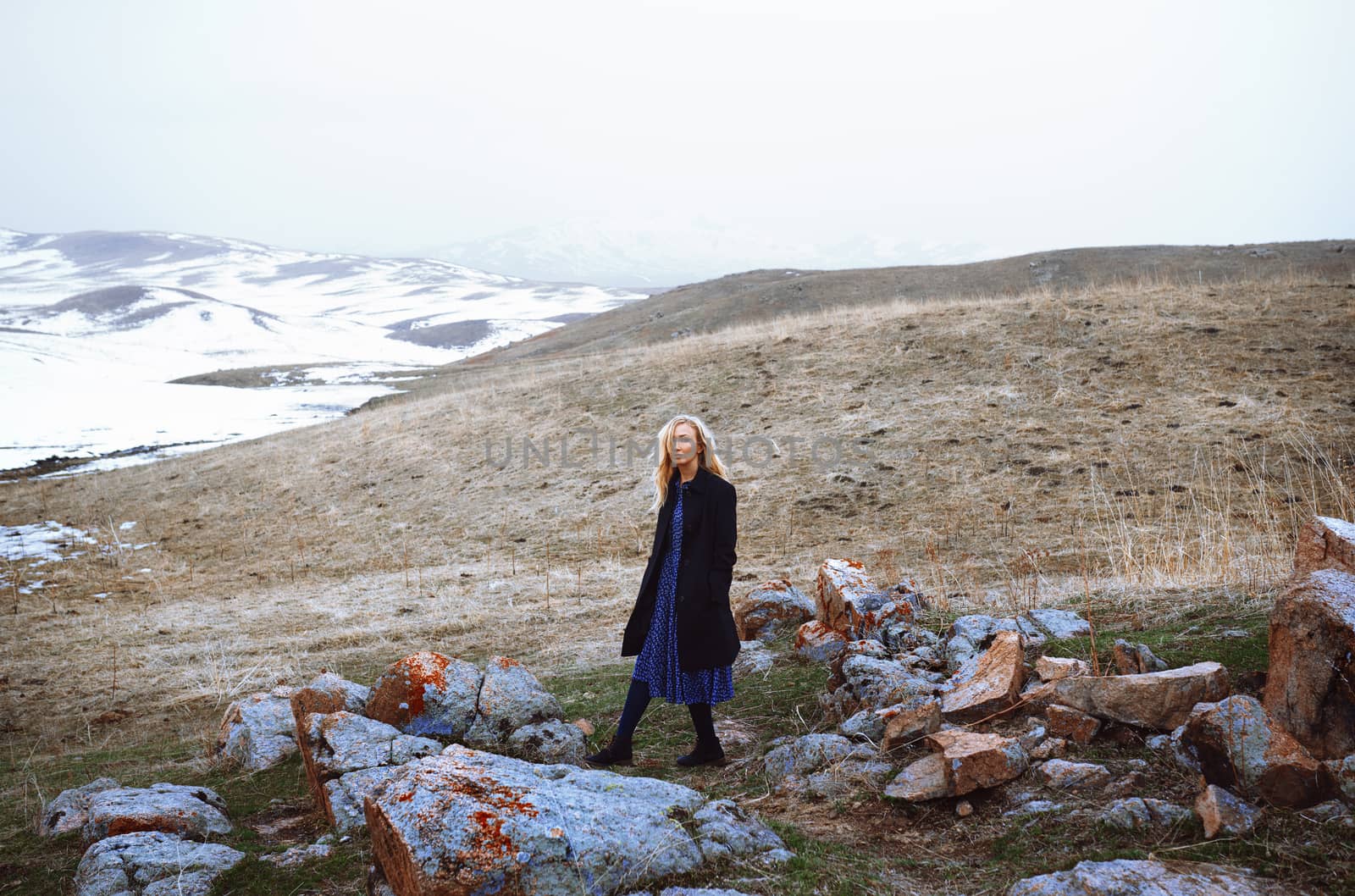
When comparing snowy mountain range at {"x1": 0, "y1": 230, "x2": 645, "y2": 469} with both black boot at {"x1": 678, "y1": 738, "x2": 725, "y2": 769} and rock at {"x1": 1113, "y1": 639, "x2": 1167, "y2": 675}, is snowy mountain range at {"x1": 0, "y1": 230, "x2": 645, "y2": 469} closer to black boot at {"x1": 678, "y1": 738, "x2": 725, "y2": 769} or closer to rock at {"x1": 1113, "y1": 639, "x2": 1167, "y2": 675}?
black boot at {"x1": 678, "y1": 738, "x2": 725, "y2": 769}

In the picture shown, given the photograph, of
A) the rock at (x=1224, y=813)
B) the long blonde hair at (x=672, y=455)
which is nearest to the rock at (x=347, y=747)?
the long blonde hair at (x=672, y=455)

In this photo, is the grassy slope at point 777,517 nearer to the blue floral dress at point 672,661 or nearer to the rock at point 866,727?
the blue floral dress at point 672,661

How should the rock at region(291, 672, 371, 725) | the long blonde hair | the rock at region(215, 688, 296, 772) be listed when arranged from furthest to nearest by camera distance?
the rock at region(215, 688, 296, 772), the rock at region(291, 672, 371, 725), the long blonde hair

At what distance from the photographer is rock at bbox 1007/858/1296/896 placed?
110 inches

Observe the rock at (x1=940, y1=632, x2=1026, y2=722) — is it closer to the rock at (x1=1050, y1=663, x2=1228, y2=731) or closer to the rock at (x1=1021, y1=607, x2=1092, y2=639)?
the rock at (x1=1050, y1=663, x2=1228, y2=731)

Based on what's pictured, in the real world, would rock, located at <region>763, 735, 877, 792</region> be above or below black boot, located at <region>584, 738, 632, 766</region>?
above

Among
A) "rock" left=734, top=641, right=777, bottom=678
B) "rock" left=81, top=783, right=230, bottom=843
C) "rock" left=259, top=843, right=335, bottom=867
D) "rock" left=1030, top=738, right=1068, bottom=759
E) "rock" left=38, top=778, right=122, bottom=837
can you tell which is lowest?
"rock" left=734, top=641, right=777, bottom=678

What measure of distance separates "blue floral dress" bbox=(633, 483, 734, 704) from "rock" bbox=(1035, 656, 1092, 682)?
191 centimetres

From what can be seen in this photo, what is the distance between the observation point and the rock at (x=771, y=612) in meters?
8.05

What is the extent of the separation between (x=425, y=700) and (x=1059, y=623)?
4753 millimetres

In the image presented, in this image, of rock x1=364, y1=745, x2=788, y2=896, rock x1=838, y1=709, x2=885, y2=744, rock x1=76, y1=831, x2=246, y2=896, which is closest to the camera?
rock x1=364, y1=745, x2=788, y2=896

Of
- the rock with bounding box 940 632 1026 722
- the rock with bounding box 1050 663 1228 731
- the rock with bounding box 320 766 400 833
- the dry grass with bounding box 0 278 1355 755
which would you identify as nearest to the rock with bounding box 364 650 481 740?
the rock with bounding box 320 766 400 833

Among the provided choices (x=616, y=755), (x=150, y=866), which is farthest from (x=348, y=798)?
(x=616, y=755)

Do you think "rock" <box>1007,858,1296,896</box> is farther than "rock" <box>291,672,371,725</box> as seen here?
No
